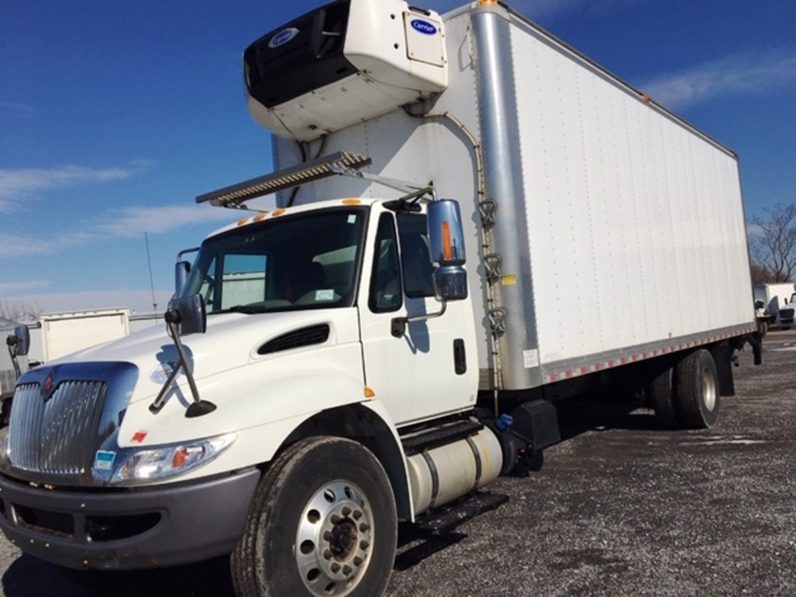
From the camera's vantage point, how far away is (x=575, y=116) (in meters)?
6.63

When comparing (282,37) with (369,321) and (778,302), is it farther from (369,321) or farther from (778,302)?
(778,302)

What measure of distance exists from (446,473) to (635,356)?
3.40 metres

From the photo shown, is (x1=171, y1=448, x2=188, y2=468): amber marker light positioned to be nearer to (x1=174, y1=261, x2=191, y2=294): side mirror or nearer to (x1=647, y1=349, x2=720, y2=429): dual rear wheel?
(x1=174, y1=261, x2=191, y2=294): side mirror

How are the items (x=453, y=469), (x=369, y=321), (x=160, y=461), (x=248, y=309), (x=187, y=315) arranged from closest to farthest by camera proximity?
(x=160, y=461)
(x=187, y=315)
(x=369, y=321)
(x=248, y=309)
(x=453, y=469)

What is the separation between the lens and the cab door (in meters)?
4.45

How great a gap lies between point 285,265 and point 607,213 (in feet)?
12.4

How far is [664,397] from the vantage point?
29.2ft

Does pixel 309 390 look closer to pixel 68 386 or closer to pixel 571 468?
pixel 68 386

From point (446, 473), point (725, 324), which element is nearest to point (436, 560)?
point (446, 473)

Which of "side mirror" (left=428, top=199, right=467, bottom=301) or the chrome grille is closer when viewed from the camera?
the chrome grille

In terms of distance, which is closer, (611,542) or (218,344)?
(218,344)

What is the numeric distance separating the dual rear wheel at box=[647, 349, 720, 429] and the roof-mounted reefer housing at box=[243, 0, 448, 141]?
5338 mm

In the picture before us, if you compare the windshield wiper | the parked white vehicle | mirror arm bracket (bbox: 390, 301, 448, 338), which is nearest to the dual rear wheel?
mirror arm bracket (bbox: 390, 301, 448, 338)

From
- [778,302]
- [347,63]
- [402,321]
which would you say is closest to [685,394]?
[402,321]
